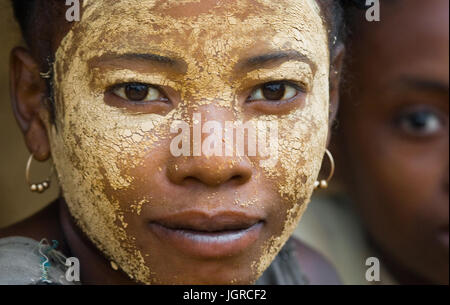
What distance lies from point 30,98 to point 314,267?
1.27m

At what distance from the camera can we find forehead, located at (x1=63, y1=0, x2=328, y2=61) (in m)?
1.67

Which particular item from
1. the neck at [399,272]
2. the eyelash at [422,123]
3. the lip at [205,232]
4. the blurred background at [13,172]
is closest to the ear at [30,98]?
the lip at [205,232]

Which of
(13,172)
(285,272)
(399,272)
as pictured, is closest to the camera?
(285,272)

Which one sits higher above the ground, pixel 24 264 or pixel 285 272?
pixel 24 264

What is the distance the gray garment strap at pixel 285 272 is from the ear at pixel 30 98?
89 centimetres

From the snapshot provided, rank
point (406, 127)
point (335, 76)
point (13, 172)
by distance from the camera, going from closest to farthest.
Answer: point (335, 76)
point (406, 127)
point (13, 172)

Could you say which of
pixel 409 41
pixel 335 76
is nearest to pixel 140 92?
pixel 335 76

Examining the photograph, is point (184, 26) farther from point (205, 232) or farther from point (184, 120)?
point (205, 232)

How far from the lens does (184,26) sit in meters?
1.67

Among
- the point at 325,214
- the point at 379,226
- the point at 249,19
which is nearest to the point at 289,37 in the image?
the point at 249,19

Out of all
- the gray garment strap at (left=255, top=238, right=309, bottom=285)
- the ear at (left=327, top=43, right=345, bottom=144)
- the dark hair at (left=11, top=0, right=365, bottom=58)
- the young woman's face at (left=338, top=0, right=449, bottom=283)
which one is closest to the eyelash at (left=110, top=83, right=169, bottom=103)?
the dark hair at (left=11, top=0, right=365, bottom=58)

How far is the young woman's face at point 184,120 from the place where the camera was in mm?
1668

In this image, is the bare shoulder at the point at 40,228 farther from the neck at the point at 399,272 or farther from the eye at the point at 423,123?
the neck at the point at 399,272
